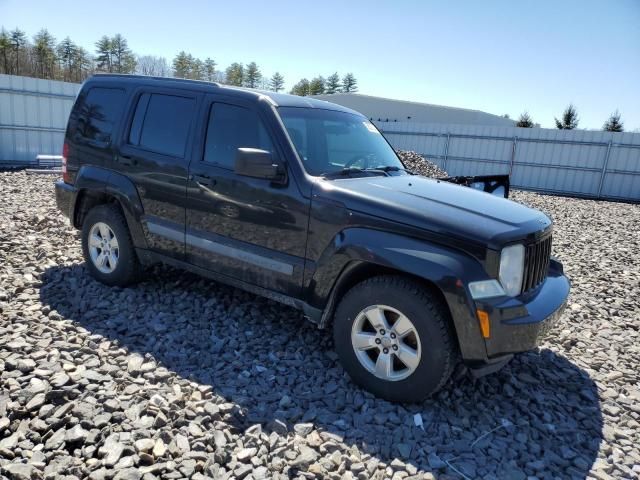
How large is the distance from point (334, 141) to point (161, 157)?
5.30 ft

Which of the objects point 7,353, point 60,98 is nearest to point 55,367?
point 7,353

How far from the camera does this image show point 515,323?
289cm

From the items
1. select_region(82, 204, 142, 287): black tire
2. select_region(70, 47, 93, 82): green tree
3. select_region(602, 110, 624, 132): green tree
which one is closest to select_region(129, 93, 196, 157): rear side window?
select_region(82, 204, 142, 287): black tire

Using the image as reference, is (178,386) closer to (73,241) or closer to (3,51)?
(73,241)

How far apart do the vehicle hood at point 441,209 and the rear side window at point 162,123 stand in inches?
62.3

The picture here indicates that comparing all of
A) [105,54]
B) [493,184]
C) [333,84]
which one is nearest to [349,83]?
[333,84]

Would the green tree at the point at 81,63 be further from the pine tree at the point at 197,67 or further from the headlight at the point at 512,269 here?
the headlight at the point at 512,269

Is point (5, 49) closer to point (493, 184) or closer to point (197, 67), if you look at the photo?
point (197, 67)

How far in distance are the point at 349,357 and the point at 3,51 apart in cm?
5563

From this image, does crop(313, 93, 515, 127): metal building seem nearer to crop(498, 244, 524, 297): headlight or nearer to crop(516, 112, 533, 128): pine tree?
crop(516, 112, 533, 128): pine tree

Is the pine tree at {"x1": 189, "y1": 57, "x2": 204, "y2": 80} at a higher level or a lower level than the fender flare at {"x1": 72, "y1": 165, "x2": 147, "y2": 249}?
higher

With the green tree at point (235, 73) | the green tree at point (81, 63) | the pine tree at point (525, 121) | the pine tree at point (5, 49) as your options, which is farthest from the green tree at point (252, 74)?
the pine tree at point (525, 121)

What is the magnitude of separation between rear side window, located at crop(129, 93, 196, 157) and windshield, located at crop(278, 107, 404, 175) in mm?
998

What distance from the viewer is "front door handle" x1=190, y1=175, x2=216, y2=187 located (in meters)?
3.98
